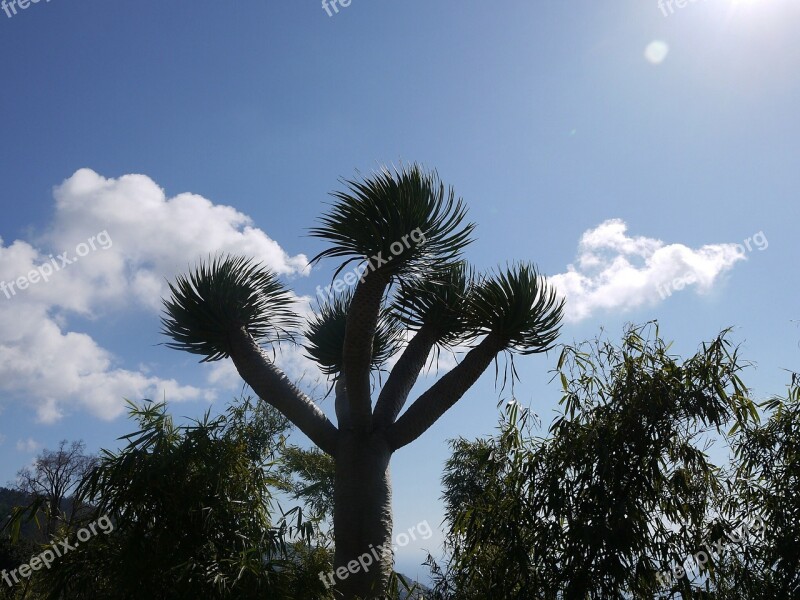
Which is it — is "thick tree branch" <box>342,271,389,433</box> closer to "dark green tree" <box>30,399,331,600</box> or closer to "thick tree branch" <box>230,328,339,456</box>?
"thick tree branch" <box>230,328,339,456</box>

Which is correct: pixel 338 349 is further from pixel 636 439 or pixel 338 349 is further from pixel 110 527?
pixel 636 439

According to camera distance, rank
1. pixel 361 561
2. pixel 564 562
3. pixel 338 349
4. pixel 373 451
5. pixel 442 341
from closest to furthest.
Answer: pixel 564 562, pixel 361 561, pixel 373 451, pixel 442 341, pixel 338 349

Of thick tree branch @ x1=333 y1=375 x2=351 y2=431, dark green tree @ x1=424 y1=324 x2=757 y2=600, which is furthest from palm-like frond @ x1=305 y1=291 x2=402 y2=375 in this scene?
dark green tree @ x1=424 y1=324 x2=757 y2=600

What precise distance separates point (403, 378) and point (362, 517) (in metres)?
1.53

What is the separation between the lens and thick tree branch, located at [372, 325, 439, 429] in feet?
21.3

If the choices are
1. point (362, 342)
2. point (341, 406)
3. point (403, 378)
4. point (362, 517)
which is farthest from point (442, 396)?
point (362, 517)

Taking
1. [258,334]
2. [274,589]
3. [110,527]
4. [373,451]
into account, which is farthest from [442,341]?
[110,527]

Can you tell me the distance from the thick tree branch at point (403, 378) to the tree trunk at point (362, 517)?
0.30 m

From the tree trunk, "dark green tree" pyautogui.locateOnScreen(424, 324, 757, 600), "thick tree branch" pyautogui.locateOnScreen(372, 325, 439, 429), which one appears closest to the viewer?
"dark green tree" pyautogui.locateOnScreen(424, 324, 757, 600)

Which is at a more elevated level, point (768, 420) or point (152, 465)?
point (152, 465)

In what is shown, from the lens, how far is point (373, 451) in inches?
242

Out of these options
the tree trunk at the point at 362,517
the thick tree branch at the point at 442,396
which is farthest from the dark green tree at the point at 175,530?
the thick tree branch at the point at 442,396

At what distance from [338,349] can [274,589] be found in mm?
3866

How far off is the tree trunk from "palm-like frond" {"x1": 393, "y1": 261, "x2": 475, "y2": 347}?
4.86 feet
